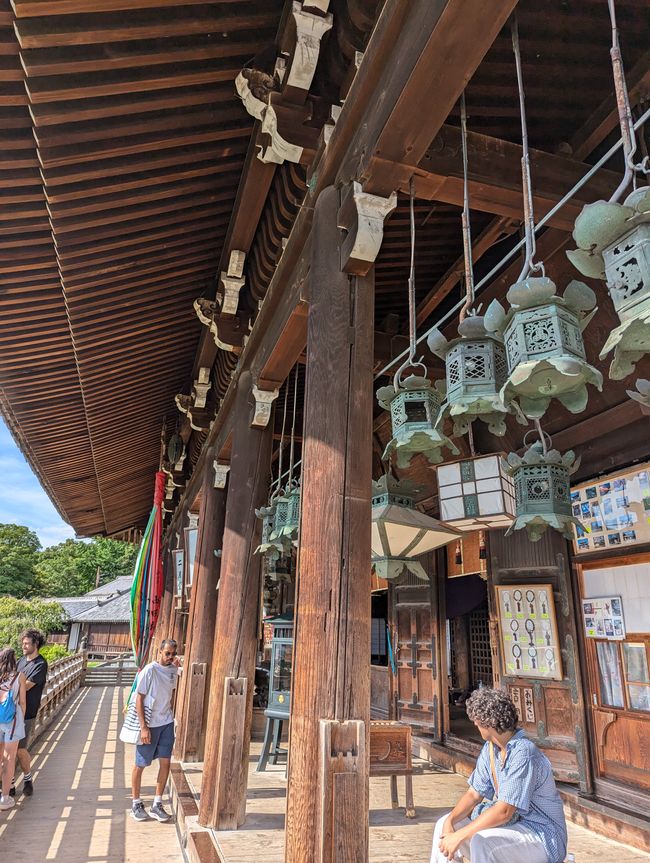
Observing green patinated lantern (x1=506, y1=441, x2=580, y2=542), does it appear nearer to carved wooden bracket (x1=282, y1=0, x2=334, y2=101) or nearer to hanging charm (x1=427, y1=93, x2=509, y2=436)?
hanging charm (x1=427, y1=93, x2=509, y2=436)

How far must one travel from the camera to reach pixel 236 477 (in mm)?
5070

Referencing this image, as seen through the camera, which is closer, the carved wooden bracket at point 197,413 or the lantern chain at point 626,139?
the lantern chain at point 626,139

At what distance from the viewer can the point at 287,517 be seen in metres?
4.35

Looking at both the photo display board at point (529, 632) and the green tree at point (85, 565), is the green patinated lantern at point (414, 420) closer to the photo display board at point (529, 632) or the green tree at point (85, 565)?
the photo display board at point (529, 632)

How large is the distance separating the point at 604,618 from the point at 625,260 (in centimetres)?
389

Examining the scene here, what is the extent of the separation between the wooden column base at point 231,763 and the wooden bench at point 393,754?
3.49 feet

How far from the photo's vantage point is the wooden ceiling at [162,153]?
2.89 metres

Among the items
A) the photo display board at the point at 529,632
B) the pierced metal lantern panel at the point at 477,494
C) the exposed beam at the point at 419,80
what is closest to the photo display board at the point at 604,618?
the photo display board at the point at 529,632

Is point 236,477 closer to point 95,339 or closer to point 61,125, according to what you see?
point 95,339

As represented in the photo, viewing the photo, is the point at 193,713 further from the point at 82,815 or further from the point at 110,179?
the point at 110,179

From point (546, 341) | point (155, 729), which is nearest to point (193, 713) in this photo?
point (155, 729)

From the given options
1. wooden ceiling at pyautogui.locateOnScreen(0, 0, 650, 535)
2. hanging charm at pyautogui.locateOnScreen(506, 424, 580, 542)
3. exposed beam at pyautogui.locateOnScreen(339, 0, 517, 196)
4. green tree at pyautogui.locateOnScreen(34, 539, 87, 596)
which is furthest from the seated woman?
green tree at pyautogui.locateOnScreen(34, 539, 87, 596)

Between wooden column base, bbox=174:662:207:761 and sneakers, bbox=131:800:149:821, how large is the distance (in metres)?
1.54

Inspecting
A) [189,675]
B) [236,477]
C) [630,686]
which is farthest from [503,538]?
[189,675]
